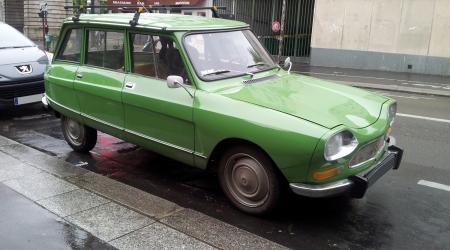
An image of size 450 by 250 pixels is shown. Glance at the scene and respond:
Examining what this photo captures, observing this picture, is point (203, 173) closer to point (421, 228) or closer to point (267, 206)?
point (267, 206)

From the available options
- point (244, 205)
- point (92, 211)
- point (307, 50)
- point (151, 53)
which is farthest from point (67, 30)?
point (307, 50)

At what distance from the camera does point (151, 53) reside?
5.04 meters

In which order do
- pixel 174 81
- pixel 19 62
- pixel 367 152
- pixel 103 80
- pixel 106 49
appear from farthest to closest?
1. pixel 19 62
2. pixel 106 49
3. pixel 103 80
4. pixel 174 81
5. pixel 367 152

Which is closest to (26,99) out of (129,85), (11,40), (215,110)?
(11,40)

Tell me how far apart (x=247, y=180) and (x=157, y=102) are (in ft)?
4.02

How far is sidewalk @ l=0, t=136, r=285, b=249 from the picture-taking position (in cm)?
375

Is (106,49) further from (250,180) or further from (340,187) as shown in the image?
(340,187)

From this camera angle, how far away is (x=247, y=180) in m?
4.33

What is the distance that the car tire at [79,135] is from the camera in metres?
6.21

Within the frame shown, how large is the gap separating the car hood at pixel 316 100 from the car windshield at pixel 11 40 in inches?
246

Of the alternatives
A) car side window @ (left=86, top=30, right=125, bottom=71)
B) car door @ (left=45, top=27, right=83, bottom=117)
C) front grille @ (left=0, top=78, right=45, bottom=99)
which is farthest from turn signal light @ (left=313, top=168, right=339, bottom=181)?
front grille @ (left=0, top=78, right=45, bottom=99)

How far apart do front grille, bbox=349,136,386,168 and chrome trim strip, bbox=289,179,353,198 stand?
18cm

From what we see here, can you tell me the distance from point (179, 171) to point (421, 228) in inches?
107

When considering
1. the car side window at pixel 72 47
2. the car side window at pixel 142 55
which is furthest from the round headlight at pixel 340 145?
the car side window at pixel 72 47
